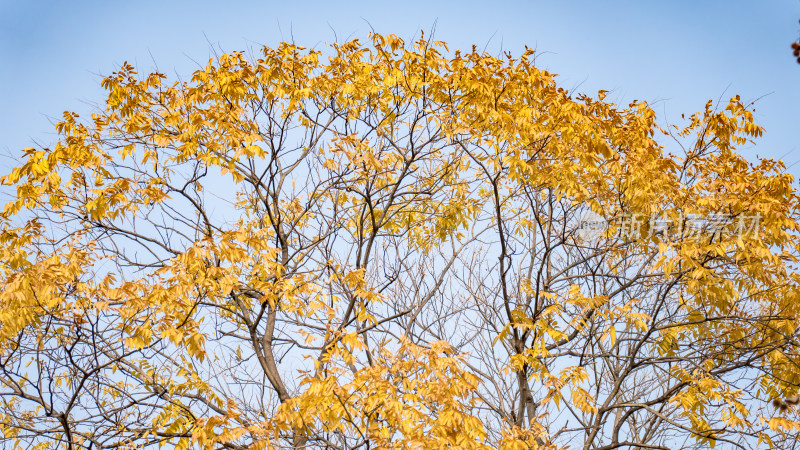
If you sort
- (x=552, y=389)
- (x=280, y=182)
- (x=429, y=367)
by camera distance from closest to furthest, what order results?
(x=429, y=367), (x=552, y=389), (x=280, y=182)

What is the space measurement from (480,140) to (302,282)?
252 cm

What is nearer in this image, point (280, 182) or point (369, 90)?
point (369, 90)

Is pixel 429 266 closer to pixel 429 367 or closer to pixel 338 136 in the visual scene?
pixel 338 136

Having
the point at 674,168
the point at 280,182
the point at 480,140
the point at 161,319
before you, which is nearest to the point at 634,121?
the point at 674,168

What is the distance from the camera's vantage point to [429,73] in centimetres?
753

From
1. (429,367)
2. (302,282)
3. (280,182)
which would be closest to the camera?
(429,367)

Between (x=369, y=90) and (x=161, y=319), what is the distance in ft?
11.8

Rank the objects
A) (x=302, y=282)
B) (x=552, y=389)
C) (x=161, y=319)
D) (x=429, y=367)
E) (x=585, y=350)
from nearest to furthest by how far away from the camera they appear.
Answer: (x=429, y=367), (x=161, y=319), (x=552, y=389), (x=302, y=282), (x=585, y=350)

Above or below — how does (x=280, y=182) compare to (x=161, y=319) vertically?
above

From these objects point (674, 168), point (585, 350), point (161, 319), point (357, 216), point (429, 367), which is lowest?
point (429, 367)

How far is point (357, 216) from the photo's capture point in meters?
9.24

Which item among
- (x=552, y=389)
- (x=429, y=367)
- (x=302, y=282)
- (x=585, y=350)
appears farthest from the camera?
(x=585, y=350)

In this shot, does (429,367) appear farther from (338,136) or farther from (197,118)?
(197,118)

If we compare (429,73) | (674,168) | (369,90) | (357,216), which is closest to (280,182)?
(357,216)
